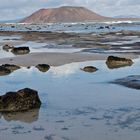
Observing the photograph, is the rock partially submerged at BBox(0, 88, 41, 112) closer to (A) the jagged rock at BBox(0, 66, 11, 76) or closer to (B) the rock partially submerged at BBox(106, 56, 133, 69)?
(A) the jagged rock at BBox(0, 66, 11, 76)

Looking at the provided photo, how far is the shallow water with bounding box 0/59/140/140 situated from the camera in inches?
369

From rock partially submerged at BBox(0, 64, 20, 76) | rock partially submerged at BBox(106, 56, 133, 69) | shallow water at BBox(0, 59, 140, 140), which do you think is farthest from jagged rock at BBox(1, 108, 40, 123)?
rock partially submerged at BBox(106, 56, 133, 69)

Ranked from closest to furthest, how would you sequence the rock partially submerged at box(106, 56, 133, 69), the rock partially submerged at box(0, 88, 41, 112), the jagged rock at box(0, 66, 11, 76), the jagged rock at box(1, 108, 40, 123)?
the jagged rock at box(1, 108, 40, 123) < the rock partially submerged at box(0, 88, 41, 112) < the jagged rock at box(0, 66, 11, 76) < the rock partially submerged at box(106, 56, 133, 69)

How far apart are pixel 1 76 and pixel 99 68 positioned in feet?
16.9

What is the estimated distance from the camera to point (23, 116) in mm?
11109

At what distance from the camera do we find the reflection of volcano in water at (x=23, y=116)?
10828mm

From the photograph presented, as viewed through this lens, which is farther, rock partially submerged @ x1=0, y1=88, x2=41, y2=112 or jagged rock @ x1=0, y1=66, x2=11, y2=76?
jagged rock @ x1=0, y1=66, x2=11, y2=76

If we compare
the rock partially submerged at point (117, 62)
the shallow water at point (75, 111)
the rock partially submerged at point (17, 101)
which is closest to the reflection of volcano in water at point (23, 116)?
the shallow water at point (75, 111)

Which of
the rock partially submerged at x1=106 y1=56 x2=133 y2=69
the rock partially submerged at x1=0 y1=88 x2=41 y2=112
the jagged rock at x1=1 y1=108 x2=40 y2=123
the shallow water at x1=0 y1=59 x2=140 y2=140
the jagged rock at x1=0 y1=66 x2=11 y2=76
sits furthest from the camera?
the rock partially submerged at x1=106 y1=56 x2=133 y2=69

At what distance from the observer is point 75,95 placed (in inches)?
540

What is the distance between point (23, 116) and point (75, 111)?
143 cm

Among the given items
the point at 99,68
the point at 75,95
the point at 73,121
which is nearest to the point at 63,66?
the point at 99,68

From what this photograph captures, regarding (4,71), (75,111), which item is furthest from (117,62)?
(75,111)

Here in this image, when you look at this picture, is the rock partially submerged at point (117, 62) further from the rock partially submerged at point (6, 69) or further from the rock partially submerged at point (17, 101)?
the rock partially submerged at point (17, 101)
